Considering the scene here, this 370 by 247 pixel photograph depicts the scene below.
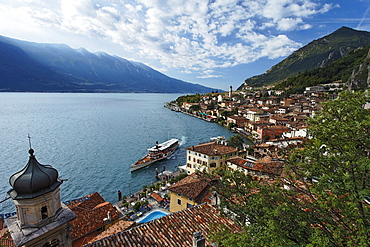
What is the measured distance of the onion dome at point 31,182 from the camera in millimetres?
→ 5520

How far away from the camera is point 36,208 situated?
573 cm

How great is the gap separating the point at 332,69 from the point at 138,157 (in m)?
109

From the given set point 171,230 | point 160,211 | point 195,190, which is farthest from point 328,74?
point 171,230

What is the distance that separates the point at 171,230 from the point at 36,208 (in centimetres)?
460

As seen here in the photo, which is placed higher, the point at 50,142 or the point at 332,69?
the point at 332,69

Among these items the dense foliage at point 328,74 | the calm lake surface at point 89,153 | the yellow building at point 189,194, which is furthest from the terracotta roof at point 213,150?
the dense foliage at point 328,74

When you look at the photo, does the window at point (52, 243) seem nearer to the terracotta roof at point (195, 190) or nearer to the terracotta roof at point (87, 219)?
the terracotta roof at point (87, 219)

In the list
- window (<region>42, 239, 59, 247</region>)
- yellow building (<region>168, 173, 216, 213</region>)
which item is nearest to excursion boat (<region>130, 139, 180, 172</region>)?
yellow building (<region>168, 173, 216, 213</region>)

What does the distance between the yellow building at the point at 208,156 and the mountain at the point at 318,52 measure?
155274mm

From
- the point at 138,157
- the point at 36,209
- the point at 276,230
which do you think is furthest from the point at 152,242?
the point at 138,157

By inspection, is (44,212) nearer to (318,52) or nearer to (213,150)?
(213,150)

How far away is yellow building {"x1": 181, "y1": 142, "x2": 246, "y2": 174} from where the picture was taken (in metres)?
26.9

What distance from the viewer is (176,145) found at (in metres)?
44.4

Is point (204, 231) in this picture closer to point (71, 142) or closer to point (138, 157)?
point (138, 157)
